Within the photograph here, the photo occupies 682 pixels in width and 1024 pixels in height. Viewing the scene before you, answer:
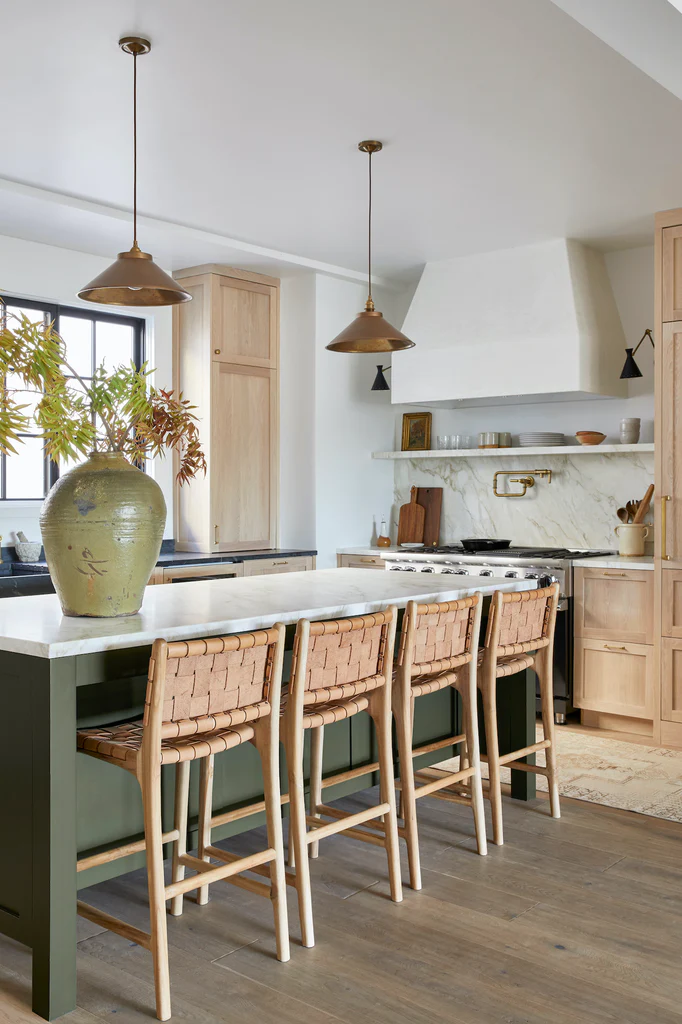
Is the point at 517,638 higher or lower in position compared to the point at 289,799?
higher

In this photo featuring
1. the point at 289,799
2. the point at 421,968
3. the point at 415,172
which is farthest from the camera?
the point at 415,172

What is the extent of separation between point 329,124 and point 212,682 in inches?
99.6

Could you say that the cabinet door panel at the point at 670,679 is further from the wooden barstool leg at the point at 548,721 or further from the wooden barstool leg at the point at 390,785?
the wooden barstool leg at the point at 390,785

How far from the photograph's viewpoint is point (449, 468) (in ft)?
22.1

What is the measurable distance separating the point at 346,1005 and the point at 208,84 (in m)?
3.10

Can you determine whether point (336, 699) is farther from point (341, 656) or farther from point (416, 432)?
point (416, 432)

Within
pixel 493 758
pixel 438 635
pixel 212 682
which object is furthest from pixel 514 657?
pixel 212 682

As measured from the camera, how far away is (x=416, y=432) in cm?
690

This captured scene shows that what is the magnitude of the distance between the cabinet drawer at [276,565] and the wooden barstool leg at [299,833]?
3.11 metres

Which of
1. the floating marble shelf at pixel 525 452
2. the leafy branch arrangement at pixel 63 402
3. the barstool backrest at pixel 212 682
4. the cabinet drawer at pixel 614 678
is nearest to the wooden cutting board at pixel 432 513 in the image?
the floating marble shelf at pixel 525 452

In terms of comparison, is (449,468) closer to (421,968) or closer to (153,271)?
(153,271)

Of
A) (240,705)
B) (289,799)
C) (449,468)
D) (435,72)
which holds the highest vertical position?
(435,72)

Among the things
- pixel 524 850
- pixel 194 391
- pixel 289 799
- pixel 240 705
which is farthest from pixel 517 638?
pixel 194 391

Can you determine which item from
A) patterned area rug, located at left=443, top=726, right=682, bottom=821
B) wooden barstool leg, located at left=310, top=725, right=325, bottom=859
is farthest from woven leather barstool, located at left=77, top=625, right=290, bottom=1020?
patterned area rug, located at left=443, top=726, right=682, bottom=821
